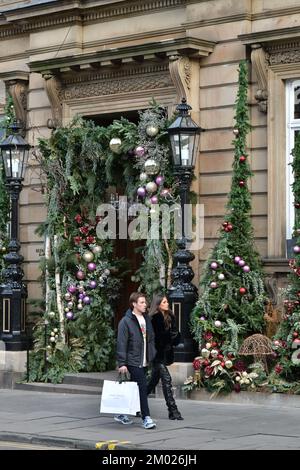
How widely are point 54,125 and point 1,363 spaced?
4.59 m

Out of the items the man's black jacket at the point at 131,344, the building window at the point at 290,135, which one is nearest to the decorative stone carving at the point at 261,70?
the building window at the point at 290,135

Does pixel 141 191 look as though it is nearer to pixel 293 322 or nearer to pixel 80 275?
pixel 80 275

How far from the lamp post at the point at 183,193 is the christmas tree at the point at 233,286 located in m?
0.19

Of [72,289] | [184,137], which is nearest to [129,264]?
[72,289]

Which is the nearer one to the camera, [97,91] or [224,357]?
[224,357]

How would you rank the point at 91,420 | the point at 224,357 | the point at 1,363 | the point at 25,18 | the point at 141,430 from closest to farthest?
1. the point at 141,430
2. the point at 91,420
3. the point at 224,357
4. the point at 1,363
5. the point at 25,18

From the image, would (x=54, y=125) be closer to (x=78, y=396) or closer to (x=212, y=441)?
(x=78, y=396)

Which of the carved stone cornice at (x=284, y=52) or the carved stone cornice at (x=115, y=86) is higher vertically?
the carved stone cornice at (x=284, y=52)

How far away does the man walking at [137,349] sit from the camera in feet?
48.6

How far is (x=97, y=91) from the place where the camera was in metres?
21.2

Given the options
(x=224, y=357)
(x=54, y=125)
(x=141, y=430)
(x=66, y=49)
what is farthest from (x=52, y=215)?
(x=141, y=430)

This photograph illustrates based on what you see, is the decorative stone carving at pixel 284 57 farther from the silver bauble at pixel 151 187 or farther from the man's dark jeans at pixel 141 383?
the man's dark jeans at pixel 141 383

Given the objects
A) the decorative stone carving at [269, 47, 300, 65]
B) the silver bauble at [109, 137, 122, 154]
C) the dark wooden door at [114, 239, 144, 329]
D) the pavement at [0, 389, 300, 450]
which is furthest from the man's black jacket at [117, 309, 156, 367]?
the dark wooden door at [114, 239, 144, 329]

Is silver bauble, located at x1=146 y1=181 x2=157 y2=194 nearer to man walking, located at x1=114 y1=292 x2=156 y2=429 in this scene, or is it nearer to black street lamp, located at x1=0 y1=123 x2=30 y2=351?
black street lamp, located at x1=0 y1=123 x2=30 y2=351
